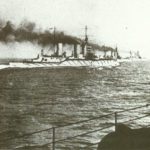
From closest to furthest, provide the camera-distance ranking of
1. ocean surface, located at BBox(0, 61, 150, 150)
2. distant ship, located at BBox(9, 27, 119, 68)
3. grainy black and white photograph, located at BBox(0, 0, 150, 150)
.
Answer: grainy black and white photograph, located at BBox(0, 0, 150, 150) < distant ship, located at BBox(9, 27, 119, 68) < ocean surface, located at BBox(0, 61, 150, 150)

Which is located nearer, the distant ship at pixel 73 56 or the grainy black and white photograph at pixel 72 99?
the grainy black and white photograph at pixel 72 99

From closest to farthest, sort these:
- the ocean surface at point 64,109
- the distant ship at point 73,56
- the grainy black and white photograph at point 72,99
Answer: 1. the grainy black and white photograph at point 72,99
2. the distant ship at point 73,56
3. the ocean surface at point 64,109

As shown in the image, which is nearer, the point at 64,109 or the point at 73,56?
the point at 73,56

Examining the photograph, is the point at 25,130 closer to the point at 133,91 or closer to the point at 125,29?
the point at 133,91

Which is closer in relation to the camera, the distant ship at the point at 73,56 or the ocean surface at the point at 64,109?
the distant ship at the point at 73,56

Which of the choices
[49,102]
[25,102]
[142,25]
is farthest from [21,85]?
[142,25]

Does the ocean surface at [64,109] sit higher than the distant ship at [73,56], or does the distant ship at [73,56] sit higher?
A: the distant ship at [73,56]

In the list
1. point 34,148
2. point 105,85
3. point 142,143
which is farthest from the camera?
point 105,85

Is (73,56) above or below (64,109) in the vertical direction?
above

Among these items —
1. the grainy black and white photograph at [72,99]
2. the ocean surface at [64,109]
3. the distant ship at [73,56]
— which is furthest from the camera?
the ocean surface at [64,109]

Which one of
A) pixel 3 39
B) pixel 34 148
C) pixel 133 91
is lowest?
pixel 34 148

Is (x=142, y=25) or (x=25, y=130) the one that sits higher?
(x=142, y=25)
